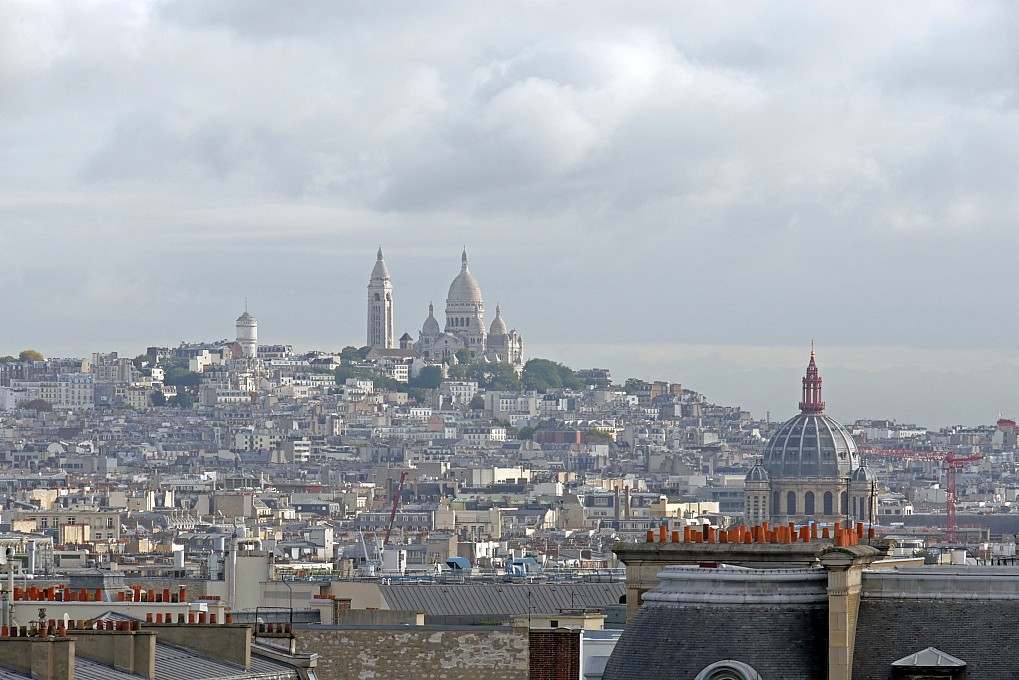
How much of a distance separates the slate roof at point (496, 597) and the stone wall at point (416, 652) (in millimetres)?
15945

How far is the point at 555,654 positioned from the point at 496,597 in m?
26.5

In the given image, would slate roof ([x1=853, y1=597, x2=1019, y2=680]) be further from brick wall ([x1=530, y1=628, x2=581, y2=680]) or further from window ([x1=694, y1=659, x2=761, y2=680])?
brick wall ([x1=530, y1=628, x2=581, y2=680])

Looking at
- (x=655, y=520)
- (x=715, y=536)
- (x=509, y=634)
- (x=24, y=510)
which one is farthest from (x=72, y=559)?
(x=655, y=520)

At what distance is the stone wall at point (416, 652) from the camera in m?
23.3

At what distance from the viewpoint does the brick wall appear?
58.4 ft

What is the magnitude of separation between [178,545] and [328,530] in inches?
907

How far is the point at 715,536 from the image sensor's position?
18031 mm

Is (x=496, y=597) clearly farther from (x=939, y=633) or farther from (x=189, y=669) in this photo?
(x=939, y=633)

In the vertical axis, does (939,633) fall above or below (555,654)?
above

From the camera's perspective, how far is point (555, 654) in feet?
58.9

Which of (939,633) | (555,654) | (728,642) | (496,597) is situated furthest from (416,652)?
(496,597)

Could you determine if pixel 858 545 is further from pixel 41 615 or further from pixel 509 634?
pixel 509 634

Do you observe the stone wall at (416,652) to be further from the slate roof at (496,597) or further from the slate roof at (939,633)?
the slate roof at (496,597)

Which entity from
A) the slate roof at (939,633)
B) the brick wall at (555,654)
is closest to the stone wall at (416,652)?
the brick wall at (555,654)
